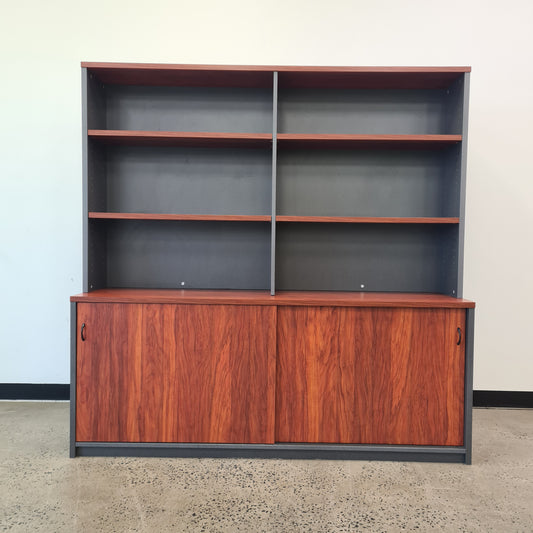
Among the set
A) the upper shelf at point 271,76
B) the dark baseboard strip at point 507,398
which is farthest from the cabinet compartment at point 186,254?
the dark baseboard strip at point 507,398

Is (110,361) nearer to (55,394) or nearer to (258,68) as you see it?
(55,394)

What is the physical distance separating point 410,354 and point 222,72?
5.77 ft

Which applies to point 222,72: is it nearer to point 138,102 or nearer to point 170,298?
point 138,102

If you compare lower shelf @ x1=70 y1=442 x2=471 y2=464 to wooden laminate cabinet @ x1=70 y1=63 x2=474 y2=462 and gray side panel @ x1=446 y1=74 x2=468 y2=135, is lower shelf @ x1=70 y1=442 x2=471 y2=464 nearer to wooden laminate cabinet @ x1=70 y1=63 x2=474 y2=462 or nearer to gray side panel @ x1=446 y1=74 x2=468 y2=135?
wooden laminate cabinet @ x1=70 y1=63 x2=474 y2=462

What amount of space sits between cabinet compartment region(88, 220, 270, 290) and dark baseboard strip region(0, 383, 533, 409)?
0.91m

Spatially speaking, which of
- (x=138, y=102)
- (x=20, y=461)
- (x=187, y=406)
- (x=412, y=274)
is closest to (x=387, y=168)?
(x=412, y=274)

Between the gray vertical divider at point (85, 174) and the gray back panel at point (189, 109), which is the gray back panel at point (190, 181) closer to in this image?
the gray back panel at point (189, 109)

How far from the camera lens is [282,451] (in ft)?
7.05

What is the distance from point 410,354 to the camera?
213 centimetres

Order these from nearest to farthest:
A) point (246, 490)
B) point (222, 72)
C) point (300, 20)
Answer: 1. point (246, 490)
2. point (222, 72)
3. point (300, 20)

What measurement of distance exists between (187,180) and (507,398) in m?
2.53

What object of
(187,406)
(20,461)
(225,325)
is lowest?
(20,461)

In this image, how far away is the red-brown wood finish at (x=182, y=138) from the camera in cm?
225

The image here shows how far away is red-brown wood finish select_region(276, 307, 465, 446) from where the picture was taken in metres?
2.13
